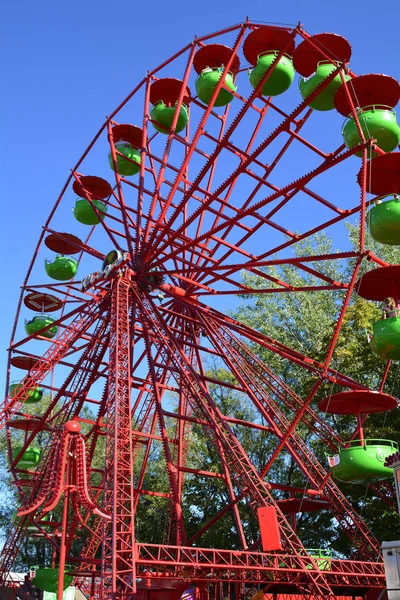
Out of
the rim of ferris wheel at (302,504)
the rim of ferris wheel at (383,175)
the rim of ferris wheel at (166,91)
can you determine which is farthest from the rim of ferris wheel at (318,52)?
the rim of ferris wheel at (302,504)

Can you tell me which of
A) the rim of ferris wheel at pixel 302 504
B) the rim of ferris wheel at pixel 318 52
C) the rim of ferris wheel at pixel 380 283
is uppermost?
the rim of ferris wheel at pixel 318 52

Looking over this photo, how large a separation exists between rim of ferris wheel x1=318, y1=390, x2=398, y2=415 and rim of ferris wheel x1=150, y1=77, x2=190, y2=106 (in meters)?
9.80

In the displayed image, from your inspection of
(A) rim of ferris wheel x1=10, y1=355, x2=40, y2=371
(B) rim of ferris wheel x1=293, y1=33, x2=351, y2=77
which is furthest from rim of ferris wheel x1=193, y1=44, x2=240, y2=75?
(A) rim of ferris wheel x1=10, y1=355, x2=40, y2=371

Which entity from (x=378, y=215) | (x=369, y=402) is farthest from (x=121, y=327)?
(x=378, y=215)

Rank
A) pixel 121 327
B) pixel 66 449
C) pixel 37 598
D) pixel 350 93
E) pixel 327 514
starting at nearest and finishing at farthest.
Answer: pixel 350 93, pixel 66 449, pixel 121 327, pixel 37 598, pixel 327 514

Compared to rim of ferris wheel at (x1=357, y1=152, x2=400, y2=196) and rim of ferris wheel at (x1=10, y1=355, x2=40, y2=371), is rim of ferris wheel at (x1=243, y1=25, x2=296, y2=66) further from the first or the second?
rim of ferris wheel at (x1=10, y1=355, x2=40, y2=371)

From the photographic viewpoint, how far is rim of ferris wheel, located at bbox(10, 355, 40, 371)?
22828mm

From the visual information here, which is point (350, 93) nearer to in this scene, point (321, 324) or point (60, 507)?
point (321, 324)

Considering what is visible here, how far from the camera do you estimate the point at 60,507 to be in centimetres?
3412

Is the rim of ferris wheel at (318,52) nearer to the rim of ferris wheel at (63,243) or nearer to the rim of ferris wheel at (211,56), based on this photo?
the rim of ferris wheel at (211,56)

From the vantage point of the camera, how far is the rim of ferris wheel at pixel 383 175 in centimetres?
1247

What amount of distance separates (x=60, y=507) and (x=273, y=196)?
999 inches

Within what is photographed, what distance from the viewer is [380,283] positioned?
13.0 meters

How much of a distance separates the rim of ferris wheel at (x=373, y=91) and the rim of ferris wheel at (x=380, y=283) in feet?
10.9
